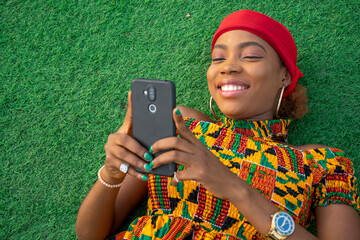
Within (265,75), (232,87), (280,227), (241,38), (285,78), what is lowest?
(280,227)

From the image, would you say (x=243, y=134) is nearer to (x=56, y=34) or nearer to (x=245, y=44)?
(x=245, y=44)

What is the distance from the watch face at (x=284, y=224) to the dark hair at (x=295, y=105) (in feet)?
3.89

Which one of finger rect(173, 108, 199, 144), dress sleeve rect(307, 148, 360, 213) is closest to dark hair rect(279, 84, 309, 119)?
dress sleeve rect(307, 148, 360, 213)

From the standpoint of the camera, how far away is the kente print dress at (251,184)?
200 centimetres

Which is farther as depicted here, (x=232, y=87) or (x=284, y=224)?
(x=232, y=87)

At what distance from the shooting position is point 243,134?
2.37 metres

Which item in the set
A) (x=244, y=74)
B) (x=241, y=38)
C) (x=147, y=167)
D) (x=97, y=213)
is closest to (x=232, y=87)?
Result: (x=244, y=74)

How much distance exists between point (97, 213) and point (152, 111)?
0.92 metres

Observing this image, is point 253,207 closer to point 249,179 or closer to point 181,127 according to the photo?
point 249,179

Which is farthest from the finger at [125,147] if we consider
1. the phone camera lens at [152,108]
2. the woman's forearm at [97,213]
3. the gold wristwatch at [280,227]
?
the gold wristwatch at [280,227]

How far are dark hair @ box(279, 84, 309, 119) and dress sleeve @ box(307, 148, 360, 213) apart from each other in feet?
1.54

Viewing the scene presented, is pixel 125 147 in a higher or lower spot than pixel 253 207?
higher

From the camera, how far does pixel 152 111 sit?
1.50 m

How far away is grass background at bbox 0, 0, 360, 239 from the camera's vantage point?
2.68 metres
